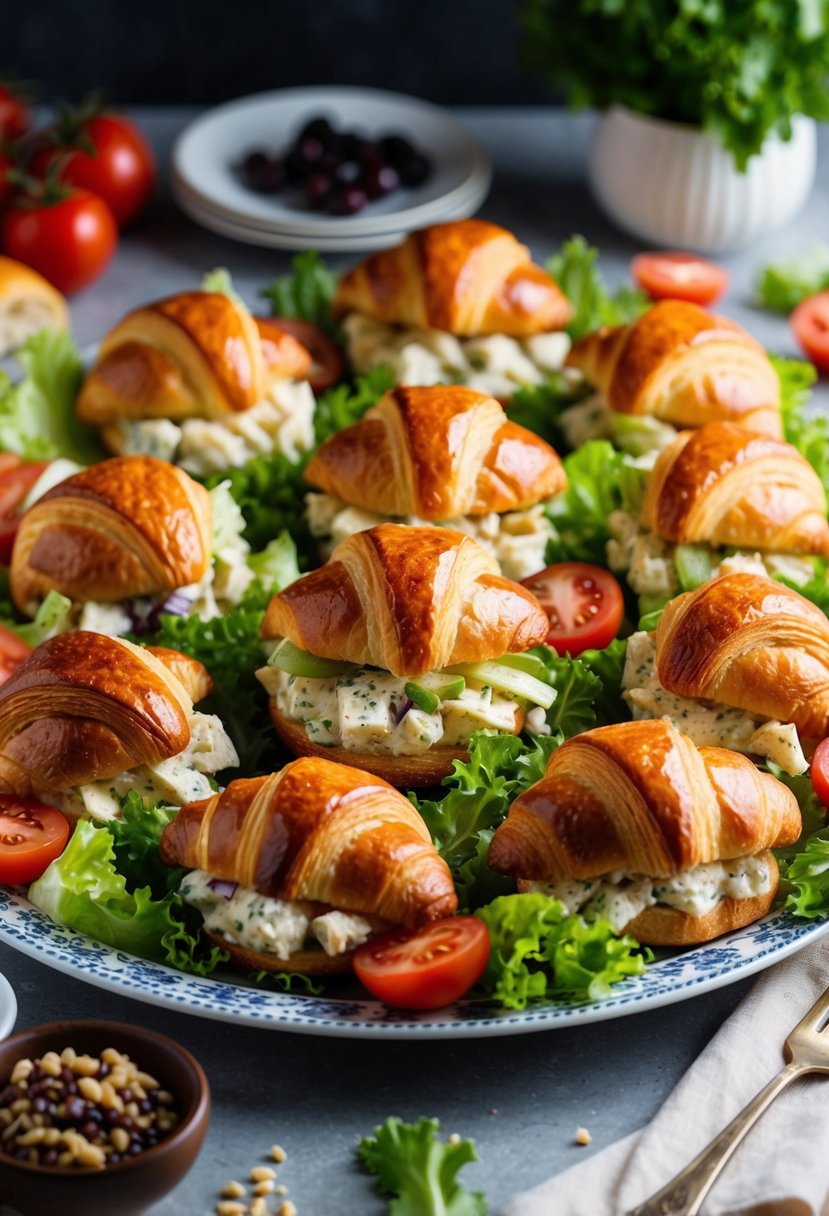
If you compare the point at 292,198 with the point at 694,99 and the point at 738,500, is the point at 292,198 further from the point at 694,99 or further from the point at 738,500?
the point at 738,500

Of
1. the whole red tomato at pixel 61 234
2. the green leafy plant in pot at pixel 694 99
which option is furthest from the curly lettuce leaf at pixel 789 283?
the whole red tomato at pixel 61 234

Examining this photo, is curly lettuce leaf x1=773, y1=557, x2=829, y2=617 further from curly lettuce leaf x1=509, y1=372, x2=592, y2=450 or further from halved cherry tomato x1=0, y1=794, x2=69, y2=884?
halved cherry tomato x1=0, y1=794, x2=69, y2=884

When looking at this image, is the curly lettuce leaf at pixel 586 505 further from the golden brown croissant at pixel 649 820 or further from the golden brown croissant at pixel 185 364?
the golden brown croissant at pixel 649 820

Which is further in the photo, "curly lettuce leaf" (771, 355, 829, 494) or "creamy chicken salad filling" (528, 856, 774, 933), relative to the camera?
"curly lettuce leaf" (771, 355, 829, 494)

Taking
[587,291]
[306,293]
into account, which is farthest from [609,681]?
[306,293]

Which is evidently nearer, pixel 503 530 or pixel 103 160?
pixel 503 530

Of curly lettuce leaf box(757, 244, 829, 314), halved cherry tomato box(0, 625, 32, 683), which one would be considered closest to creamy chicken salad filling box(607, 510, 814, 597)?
halved cherry tomato box(0, 625, 32, 683)

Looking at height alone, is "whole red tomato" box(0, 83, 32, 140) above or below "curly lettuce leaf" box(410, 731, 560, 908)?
below
